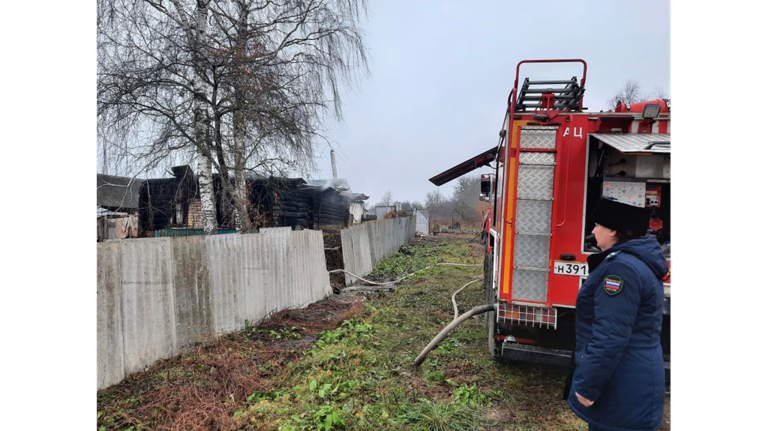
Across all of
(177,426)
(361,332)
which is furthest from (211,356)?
(361,332)

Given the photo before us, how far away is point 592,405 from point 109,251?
4.60 metres

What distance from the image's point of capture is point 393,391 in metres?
3.87

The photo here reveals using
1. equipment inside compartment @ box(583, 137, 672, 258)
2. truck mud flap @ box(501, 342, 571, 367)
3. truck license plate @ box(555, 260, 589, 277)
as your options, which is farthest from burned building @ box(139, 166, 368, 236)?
equipment inside compartment @ box(583, 137, 672, 258)

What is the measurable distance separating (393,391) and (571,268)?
7.59 feet

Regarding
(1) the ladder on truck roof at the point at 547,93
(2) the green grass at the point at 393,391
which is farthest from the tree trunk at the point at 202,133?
(1) the ladder on truck roof at the point at 547,93

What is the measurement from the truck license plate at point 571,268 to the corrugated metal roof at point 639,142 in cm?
127

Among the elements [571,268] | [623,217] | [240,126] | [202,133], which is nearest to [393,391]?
[571,268]

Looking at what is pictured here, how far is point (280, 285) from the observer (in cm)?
674

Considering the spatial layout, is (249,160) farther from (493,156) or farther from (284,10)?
(493,156)

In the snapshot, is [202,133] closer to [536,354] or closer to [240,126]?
[240,126]

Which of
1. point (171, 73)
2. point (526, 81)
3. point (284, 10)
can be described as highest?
point (284, 10)

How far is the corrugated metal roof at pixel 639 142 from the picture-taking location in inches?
118

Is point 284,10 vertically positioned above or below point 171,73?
above

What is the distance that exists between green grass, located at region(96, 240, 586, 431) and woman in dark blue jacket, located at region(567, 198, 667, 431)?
5.09ft
